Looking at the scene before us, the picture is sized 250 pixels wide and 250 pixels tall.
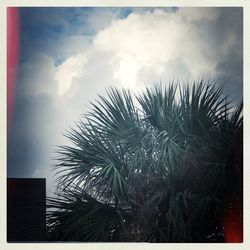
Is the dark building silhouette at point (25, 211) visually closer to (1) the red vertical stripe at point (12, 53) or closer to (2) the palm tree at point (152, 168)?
(2) the palm tree at point (152, 168)

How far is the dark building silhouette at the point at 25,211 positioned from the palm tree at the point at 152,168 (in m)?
0.11

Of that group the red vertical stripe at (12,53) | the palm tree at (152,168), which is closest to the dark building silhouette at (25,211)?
the palm tree at (152,168)

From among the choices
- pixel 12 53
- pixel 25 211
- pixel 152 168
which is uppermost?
pixel 12 53

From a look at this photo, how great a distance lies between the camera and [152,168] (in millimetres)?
5984

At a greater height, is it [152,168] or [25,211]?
[152,168]

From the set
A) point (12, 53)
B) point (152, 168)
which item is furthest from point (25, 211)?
point (12, 53)

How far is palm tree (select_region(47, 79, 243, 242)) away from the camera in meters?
5.91

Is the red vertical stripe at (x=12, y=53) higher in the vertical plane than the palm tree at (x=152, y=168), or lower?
higher

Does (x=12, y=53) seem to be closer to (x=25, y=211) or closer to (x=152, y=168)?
(x=25, y=211)

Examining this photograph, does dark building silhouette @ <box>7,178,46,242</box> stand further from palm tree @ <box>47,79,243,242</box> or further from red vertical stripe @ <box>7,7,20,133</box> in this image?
Answer: red vertical stripe @ <box>7,7,20,133</box>

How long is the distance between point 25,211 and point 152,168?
1328 millimetres

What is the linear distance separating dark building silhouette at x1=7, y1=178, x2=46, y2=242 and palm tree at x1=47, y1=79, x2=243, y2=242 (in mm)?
113

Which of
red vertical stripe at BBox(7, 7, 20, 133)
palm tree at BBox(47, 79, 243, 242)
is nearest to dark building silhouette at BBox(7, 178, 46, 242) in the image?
palm tree at BBox(47, 79, 243, 242)

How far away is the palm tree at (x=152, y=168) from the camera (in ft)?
19.4
